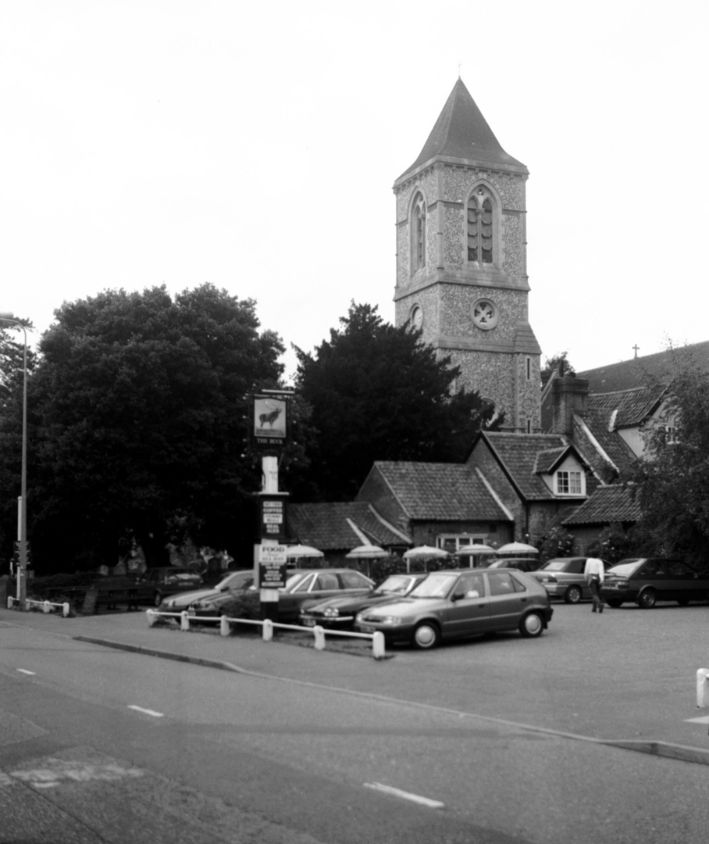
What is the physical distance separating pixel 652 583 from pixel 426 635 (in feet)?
42.9

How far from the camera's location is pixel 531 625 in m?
22.9

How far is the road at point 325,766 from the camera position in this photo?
771 centimetres

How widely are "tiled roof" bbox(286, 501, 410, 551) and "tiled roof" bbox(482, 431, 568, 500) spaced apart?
6.23m

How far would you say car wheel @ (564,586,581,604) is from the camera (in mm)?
35281

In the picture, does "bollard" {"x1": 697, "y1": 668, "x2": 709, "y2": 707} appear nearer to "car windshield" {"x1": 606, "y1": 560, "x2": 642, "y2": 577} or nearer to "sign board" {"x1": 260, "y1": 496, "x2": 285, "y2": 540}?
"sign board" {"x1": 260, "y1": 496, "x2": 285, "y2": 540}

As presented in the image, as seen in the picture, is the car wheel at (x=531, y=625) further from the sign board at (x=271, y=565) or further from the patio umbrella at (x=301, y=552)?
the patio umbrella at (x=301, y=552)

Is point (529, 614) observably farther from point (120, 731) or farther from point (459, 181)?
point (459, 181)

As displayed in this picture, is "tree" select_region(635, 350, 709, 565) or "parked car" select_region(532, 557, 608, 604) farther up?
"tree" select_region(635, 350, 709, 565)

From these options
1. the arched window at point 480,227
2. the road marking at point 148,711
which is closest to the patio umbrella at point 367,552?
the road marking at point 148,711

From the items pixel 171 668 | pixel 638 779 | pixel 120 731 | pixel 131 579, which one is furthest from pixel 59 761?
pixel 131 579

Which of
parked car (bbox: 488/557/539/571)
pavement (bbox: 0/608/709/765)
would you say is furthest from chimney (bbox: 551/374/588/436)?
pavement (bbox: 0/608/709/765)

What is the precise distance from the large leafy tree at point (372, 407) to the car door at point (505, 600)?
3307 centimetres

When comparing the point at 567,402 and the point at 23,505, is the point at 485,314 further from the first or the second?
the point at 23,505

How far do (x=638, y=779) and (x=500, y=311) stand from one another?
78.2m
